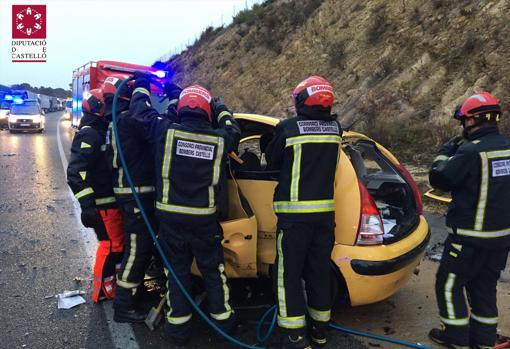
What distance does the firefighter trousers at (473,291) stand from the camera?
3.21 metres

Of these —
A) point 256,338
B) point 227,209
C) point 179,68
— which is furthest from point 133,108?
point 179,68

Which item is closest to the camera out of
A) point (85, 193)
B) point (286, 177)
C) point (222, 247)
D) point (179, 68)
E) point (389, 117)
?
point (286, 177)

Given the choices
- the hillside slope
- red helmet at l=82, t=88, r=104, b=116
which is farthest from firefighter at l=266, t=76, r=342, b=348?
the hillside slope

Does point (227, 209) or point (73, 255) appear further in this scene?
point (73, 255)

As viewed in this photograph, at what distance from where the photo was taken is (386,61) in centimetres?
1423

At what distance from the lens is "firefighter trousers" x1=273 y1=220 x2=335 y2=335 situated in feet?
10.6

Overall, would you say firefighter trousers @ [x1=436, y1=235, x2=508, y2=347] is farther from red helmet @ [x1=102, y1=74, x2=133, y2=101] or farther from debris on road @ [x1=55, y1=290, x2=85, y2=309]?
debris on road @ [x1=55, y1=290, x2=85, y2=309]

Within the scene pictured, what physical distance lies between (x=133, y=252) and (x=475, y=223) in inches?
104

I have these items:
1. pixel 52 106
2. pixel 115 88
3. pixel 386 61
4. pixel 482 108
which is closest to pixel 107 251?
pixel 115 88

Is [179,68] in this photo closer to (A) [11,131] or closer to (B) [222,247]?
(A) [11,131]

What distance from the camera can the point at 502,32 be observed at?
11.3 meters

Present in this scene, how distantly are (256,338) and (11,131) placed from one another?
22.6 metres

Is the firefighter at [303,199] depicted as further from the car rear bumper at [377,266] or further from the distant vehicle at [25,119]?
the distant vehicle at [25,119]

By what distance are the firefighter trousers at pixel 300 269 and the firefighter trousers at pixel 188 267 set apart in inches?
17.0
